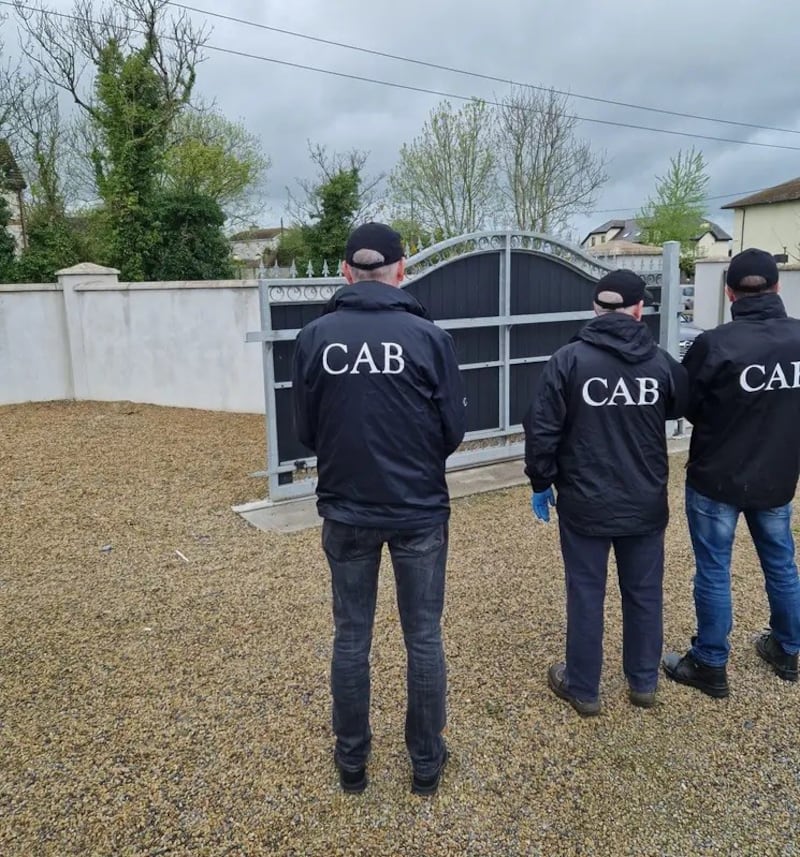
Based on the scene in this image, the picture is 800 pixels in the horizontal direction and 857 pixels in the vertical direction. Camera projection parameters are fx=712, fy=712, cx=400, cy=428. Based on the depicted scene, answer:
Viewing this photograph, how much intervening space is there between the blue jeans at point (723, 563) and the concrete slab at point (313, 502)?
252 cm

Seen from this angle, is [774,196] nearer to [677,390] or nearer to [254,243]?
[254,243]

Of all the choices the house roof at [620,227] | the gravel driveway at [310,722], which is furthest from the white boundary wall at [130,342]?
the house roof at [620,227]

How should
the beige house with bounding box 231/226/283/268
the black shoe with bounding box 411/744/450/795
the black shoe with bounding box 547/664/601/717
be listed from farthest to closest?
the beige house with bounding box 231/226/283/268 → the black shoe with bounding box 547/664/601/717 → the black shoe with bounding box 411/744/450/795

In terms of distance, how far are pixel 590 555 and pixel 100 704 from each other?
209 centimetres

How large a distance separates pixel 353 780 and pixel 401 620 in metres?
0.58

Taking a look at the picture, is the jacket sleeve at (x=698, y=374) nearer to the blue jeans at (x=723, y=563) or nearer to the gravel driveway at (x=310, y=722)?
the blue jeans at (x=723, y=563)

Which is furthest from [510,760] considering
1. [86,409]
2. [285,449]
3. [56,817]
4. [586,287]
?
[86,409]

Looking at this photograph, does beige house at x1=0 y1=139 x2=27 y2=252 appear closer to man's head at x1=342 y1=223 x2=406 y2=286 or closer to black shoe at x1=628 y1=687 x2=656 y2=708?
man's head at x1=342 y1=223 x2=406 y2=286

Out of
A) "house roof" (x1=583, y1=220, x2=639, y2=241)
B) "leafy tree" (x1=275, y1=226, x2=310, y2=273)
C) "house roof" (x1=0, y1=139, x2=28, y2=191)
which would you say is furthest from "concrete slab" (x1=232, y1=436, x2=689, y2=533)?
"house roof" (x1=583, y1=220, x2=639, y2=241)

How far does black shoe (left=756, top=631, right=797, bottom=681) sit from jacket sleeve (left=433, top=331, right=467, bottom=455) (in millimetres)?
1902

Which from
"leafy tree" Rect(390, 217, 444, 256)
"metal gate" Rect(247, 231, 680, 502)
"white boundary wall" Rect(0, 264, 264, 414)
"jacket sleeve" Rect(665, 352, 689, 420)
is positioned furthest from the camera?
"leafy tree" Rect(390, 217, 444, 256)

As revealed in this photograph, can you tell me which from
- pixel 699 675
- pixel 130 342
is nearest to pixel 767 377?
pixel 699 675

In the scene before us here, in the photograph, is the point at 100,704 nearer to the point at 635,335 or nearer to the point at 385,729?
the point at 385,729

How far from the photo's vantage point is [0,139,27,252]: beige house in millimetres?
13898
